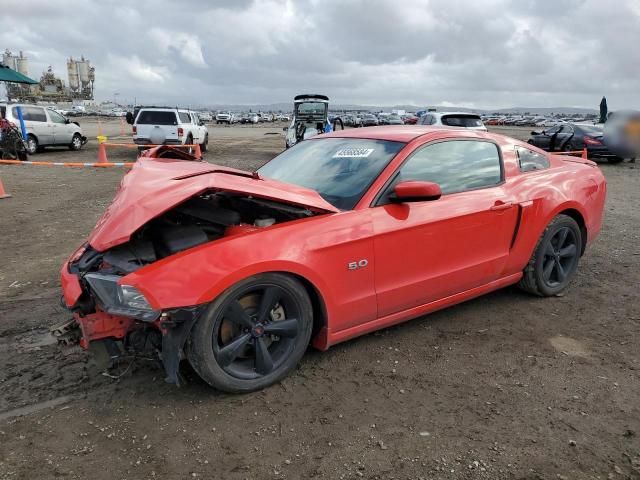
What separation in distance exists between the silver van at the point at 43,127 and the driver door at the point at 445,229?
1667cm

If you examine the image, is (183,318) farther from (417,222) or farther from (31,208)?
(31,208)

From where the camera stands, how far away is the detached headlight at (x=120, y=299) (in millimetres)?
2576

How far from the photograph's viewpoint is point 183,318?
258cm

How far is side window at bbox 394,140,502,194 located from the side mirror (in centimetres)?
22

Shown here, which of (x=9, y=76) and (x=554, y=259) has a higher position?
(x=9, y=76)

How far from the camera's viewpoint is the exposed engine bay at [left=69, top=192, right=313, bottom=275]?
2.85m

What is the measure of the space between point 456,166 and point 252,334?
6.80 feet

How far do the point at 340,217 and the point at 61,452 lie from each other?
1963mm

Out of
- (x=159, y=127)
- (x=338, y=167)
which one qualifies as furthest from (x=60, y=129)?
(x=338, y=167)

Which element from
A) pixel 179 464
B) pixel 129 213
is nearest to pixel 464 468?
pixel 179 464

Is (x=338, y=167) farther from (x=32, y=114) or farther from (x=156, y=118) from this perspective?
(x=32, y=114)

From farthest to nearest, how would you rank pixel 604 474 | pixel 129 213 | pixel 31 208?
pixel 31 208
pixel 129 213
pixel 604 474

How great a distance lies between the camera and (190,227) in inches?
118

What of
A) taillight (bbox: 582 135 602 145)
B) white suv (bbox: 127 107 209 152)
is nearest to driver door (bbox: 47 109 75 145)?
white suv (bbox: 127 107 209 152)
